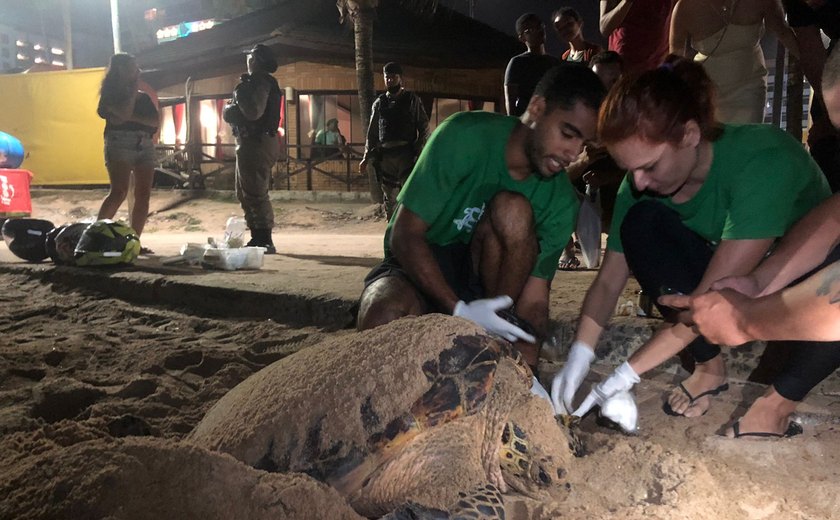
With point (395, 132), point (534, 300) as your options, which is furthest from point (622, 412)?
point (395, 132)

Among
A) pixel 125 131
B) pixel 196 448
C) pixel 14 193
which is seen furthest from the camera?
pixel 14 193

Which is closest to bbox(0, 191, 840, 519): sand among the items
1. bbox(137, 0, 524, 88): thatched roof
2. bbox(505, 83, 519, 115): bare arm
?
bbox(505, 83, 519, 115): bare arm

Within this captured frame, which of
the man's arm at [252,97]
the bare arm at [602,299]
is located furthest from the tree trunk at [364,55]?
the bare arm at [602,299]

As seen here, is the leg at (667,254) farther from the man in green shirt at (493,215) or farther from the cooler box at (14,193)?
the cooler box at (14,193)

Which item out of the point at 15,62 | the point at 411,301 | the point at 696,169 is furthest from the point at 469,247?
the point at 15,62

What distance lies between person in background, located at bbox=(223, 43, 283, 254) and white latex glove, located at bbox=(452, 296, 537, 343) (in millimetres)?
3750

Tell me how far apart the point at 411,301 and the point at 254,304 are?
5.23 ft

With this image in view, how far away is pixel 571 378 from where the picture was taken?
2.09 metres

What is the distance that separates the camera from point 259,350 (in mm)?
2828

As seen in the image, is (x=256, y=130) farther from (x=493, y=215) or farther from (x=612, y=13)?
(x=493, y=215)

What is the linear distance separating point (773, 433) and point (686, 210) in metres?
0.77

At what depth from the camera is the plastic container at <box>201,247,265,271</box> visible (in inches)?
178

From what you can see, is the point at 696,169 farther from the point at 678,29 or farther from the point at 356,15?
the point at 356,15

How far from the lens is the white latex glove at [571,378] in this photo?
6.87 ft
